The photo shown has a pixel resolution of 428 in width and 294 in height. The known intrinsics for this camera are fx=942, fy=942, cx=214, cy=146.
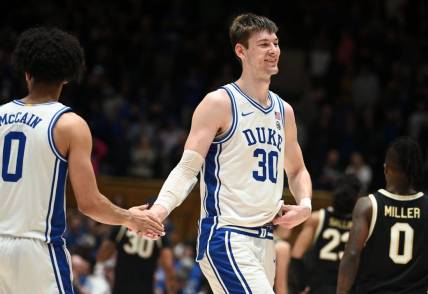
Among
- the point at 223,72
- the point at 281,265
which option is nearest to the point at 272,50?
the point at 281,265

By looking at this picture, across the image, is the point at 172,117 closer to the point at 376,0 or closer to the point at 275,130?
the point at 376,0

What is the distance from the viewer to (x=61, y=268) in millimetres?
5246

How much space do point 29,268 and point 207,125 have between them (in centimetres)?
160

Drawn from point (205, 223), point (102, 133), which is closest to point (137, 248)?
point (205, 223)

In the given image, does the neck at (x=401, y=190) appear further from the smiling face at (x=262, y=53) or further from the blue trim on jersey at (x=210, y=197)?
the blue trim on jersey at (x=210, y=197)

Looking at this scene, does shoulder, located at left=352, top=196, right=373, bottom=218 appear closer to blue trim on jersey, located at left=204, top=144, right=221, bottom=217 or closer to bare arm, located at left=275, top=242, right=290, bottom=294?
blue trim on jersey, located at left=204, top=144, right=221, bottom=217

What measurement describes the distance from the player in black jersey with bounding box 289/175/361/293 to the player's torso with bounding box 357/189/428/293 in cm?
201

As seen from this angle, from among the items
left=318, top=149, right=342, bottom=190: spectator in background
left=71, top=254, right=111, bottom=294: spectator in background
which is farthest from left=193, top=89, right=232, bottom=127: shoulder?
left=318, top=149, right=342, bottom=190: spectator in background

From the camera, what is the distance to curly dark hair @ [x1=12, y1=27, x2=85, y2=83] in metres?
5.34

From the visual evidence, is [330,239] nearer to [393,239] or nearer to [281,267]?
[281,267]

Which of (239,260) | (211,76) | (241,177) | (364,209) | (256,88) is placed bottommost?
(239,260)

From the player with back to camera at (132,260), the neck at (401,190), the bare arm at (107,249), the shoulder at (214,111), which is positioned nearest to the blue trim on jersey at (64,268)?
the shoulder at (214,111)

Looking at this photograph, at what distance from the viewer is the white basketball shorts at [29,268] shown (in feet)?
16.9

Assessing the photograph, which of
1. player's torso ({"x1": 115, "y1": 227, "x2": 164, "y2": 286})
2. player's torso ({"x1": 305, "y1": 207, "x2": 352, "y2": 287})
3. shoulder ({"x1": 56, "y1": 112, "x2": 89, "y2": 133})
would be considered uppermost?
shoulder ({"x1": 56, "y1": 112, "x2": 89, "y2": 133})
